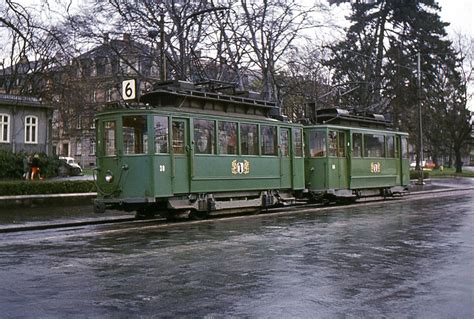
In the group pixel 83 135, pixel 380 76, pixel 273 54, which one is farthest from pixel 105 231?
pixel 380 76

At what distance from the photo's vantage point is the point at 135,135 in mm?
16281

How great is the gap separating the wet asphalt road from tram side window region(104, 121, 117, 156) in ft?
8.86

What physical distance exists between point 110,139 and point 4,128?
2434cm

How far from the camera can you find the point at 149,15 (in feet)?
102

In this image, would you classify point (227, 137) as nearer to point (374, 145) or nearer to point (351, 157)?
point (351, 157)

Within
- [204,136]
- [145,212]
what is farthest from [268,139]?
[145,212]

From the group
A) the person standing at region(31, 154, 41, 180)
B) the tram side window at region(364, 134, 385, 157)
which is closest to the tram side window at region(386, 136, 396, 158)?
the tram side window at region(364, 134, 385, 157)

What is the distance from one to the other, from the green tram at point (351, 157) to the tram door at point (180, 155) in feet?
25.5

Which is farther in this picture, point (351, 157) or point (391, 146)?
point (391, 146)

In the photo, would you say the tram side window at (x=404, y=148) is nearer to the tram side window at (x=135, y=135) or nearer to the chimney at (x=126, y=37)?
the chimney at (x=126, y=37)

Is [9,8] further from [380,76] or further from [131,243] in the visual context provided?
[380,76]

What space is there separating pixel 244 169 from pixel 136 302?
1237cm

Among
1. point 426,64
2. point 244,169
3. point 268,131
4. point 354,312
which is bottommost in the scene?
point 354,312

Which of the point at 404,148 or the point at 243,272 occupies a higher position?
the point at 404,148
